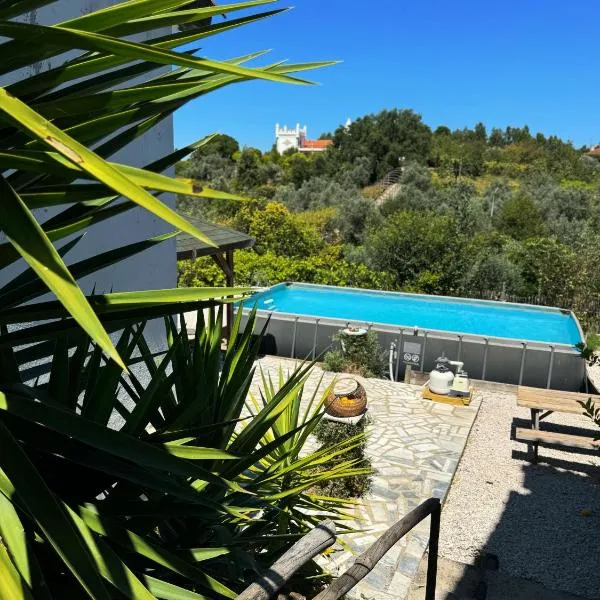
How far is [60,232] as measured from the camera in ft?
5.18

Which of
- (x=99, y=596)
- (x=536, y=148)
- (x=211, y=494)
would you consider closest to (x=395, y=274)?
(x=211, y=494)

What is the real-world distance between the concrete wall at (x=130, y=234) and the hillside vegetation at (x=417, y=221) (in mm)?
2380

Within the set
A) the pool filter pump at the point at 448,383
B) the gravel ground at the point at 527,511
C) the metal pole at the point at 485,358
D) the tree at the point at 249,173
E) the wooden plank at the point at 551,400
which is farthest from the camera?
the tree at the point at 249,173

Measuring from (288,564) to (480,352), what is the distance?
426 inches

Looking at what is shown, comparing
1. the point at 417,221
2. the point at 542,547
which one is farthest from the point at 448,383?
the point at 417,221

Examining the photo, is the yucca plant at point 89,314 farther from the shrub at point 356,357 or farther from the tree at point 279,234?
the tree at point 279,234

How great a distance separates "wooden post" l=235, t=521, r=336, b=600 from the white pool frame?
27.9 ft

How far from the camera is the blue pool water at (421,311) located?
617 inches

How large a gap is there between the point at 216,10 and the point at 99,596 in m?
1.42

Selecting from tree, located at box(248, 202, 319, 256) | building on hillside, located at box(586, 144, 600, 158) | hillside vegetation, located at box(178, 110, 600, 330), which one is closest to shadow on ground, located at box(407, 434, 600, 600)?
hillside vegetation, located at box(178, 110, 600, 330)

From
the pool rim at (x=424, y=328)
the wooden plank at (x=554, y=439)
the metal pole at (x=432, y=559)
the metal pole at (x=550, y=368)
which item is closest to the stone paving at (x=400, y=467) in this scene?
the metal pole at (x=432, y=559)

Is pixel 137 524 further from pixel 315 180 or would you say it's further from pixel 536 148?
pixel 536 148

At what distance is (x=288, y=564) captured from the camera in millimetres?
1827

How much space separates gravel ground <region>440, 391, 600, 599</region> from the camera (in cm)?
573
